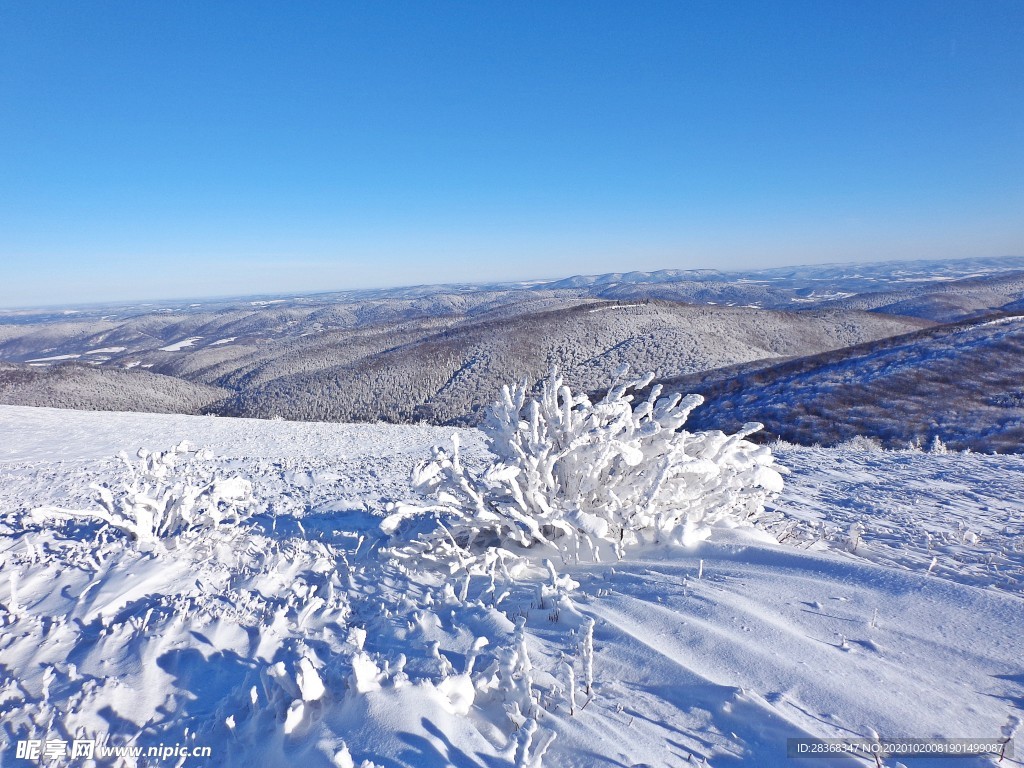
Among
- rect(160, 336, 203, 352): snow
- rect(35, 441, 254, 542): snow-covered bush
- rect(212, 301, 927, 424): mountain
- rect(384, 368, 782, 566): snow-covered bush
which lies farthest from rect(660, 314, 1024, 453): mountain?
rect(160, 336, 203, 352): snow

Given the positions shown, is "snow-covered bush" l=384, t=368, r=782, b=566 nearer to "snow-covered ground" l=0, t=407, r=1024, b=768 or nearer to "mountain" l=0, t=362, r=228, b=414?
"snow-covered ground" l=0, t=407, r=1024, b=768

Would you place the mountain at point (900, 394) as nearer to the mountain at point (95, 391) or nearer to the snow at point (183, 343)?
the mountain at point (95, 391)

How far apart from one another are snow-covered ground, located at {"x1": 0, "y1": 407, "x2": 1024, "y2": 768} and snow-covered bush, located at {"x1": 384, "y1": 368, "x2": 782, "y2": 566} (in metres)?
0.38

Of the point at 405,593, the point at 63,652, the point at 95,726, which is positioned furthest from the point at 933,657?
the point at 63,652

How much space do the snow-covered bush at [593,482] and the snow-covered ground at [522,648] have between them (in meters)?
0.38

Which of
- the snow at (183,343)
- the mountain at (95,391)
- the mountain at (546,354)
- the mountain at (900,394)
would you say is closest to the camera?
the mountain at (900,394)

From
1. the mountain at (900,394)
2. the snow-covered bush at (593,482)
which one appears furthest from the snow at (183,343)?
the snow-covered bush at (593,482)

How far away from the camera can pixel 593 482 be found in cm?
463

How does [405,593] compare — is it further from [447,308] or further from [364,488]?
[447,308]

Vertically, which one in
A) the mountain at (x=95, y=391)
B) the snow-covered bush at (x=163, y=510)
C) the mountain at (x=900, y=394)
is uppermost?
the snow-covered bush at (x=163, y=510)

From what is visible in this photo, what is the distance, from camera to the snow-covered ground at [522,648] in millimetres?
1963

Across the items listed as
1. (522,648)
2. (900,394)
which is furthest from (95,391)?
(900,394)

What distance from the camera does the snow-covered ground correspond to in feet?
6.44

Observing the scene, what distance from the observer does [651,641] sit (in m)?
2.60
